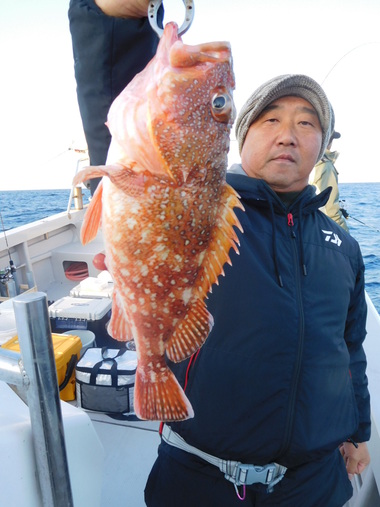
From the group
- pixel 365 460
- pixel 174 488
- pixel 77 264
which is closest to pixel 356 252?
pixel 365 460

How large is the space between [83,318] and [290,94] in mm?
3098

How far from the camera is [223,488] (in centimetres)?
169

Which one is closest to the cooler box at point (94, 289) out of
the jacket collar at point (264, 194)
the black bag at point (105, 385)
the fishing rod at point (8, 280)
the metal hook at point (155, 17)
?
the fishing rod at point (8, 280)

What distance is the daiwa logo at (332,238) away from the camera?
197cm

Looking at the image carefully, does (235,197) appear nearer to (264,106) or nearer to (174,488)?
(264,106)

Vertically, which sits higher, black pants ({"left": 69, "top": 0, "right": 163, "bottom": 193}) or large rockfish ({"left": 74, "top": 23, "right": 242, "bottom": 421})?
black pants ({"left": 69, "top": 0, "right": 163, "bottom": 193})

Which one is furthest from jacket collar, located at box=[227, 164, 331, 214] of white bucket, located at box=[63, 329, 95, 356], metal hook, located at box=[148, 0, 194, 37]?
white bucket, located at box=[63, 329, 95, 356]

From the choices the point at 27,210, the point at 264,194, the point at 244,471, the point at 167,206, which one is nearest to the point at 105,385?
the point at 244,471

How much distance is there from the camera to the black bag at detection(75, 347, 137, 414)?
116 inches

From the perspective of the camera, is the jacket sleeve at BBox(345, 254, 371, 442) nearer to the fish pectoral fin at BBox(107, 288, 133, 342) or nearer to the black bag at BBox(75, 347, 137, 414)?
the fish pectoral fin at BBox(107, 288, 133, 342)

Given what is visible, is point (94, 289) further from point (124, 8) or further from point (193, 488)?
point (124, 8)

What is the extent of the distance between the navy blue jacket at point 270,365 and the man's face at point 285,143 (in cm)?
40

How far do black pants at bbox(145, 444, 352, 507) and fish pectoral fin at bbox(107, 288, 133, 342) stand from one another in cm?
85

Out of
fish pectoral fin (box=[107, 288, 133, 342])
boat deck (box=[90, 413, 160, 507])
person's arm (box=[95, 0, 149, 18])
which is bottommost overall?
boat deck (box=[90, 413, 160, 507])
